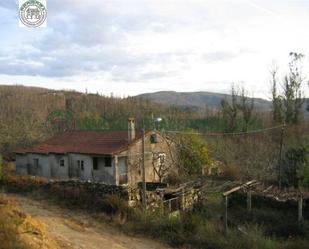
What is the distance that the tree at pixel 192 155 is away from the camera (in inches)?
1258

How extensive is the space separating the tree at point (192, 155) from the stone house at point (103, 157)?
78cm

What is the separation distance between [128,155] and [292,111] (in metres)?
25.3

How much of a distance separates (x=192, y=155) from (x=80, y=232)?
58.7 ft

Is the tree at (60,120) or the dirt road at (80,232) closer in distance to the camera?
the dirt road at (80,232)

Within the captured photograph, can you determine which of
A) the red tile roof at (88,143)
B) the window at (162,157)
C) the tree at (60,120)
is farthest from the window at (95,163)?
the tree at (60,120)

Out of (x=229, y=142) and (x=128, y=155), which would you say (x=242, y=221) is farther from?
(x=229, y=142)

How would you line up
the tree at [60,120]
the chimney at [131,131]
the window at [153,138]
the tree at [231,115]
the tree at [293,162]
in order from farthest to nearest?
1. the tree at [60,120]
2. the tree at [231,115]
3. the window at [153,138]
4. the chimney at [131,131]
5. the tree at [293,162]

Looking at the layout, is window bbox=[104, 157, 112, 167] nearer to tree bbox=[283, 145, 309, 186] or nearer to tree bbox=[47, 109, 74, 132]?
tree bbox=[283, 145, 309, 186]

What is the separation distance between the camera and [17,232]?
438 inches

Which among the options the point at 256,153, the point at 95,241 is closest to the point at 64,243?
the point at 95,241

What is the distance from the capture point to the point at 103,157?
27453 mm

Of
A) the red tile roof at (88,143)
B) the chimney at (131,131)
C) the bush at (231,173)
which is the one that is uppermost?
the chimney at (131,131)

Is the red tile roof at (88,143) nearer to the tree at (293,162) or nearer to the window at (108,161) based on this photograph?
the window at (108,161)

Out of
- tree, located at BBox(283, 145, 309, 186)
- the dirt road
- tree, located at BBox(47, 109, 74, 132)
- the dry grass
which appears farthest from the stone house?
tree, located at BBox(47, 109, 74, 132)
